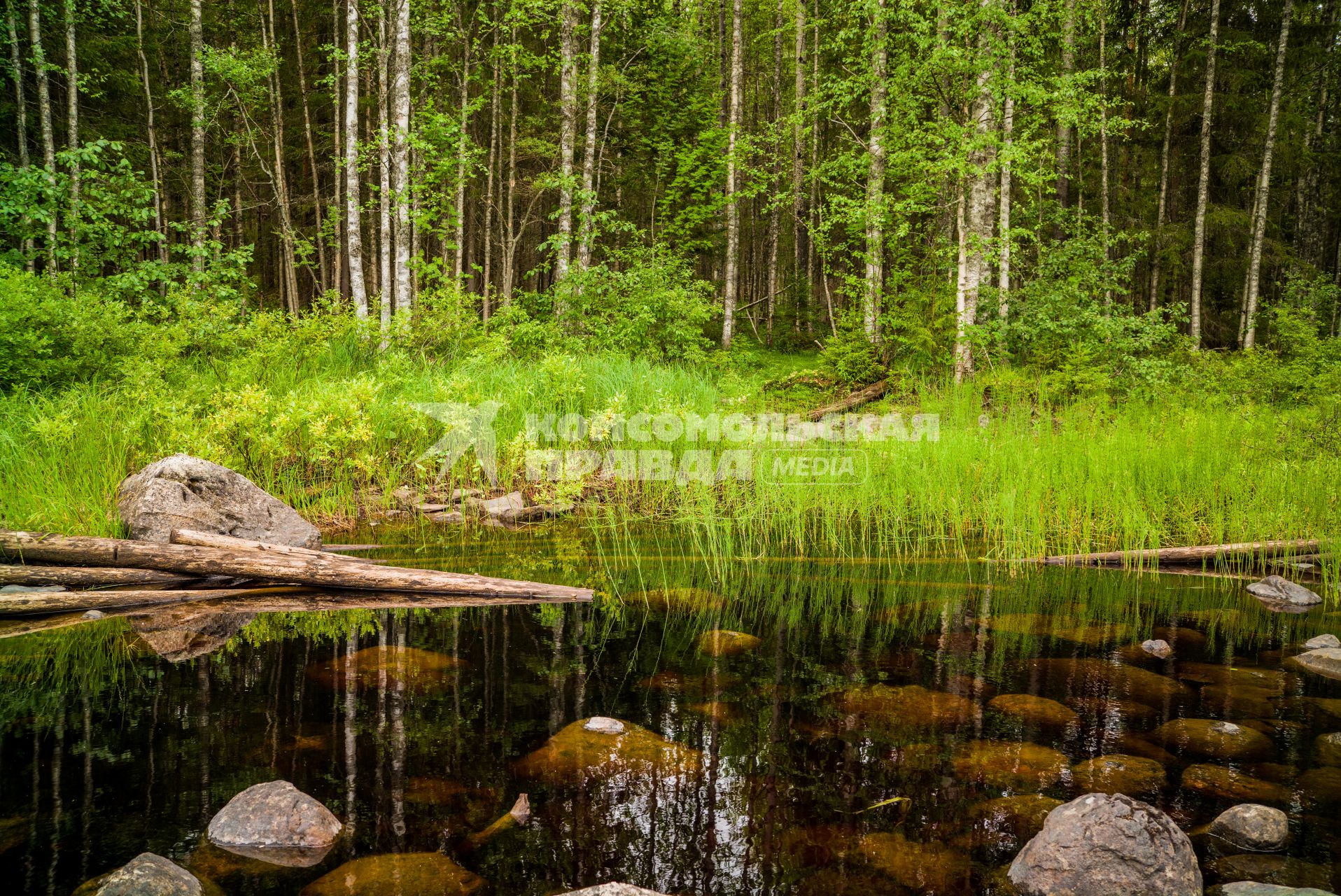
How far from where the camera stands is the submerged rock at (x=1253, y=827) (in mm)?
2799

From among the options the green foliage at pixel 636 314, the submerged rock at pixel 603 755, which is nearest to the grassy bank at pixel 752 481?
the submerged rock at pixel 603 755

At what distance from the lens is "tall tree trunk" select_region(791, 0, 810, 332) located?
21.3 meters

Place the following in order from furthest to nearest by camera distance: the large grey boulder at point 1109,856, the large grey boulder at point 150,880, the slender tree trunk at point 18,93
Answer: the slender tree trunk at point 18,93, the large grey boulder at point 1109,856, the large grey boulder at point 150,880

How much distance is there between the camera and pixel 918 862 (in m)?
2.75

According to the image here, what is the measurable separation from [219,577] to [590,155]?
13.5 m

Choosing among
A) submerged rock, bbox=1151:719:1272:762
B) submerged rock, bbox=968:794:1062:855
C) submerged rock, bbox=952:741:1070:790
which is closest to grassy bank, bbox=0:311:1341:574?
submerged rock, bbox=1151:719:1272:762

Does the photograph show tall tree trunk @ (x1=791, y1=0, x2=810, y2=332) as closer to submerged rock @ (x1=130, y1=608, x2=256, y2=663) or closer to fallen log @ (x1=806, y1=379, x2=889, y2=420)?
fallen log @ (x1=806, y1=379, x2=889, y2=420)

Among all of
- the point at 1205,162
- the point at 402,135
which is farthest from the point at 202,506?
the point at 1205,162

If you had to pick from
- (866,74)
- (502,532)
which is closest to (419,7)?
(866,74)

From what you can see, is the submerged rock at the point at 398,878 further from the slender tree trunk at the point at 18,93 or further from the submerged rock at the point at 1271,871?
the slender tree trunk at the point at 18,93

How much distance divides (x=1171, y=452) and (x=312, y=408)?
834 cm

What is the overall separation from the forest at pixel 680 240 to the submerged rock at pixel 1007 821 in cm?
418

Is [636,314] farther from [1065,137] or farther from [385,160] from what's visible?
[1065,137]

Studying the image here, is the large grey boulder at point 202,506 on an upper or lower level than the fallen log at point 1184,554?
upper
